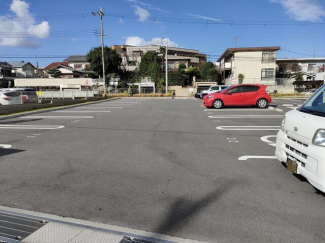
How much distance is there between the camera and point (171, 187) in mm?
3936

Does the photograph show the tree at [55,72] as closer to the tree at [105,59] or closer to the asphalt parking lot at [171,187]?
the tree at [105,59]

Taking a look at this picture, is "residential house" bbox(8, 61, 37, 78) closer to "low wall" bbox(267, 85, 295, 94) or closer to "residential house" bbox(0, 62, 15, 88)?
"residential house" bbox(0, 62, 15, 88)

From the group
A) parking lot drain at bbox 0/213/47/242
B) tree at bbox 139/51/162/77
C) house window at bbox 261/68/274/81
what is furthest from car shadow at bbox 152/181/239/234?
tree at bbox 139/51/162/77

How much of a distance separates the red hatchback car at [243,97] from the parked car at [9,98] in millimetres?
14355

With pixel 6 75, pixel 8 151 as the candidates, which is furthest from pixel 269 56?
pixel 6 75

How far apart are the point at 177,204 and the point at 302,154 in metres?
1.96

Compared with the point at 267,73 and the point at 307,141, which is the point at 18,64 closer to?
the point at 267,73

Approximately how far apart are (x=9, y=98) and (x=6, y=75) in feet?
152

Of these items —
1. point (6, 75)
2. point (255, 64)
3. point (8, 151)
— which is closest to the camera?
point (8, 151)

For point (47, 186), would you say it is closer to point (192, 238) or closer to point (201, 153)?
point (192, 238)

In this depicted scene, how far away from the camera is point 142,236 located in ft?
8.80

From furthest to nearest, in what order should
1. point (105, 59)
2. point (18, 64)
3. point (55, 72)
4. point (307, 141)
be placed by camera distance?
1. point (18, 64)
2. point (55, 72)
3. point (105, 59)
4. point (307, 141)

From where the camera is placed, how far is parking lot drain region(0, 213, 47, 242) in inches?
107

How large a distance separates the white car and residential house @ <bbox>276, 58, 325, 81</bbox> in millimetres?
40484
